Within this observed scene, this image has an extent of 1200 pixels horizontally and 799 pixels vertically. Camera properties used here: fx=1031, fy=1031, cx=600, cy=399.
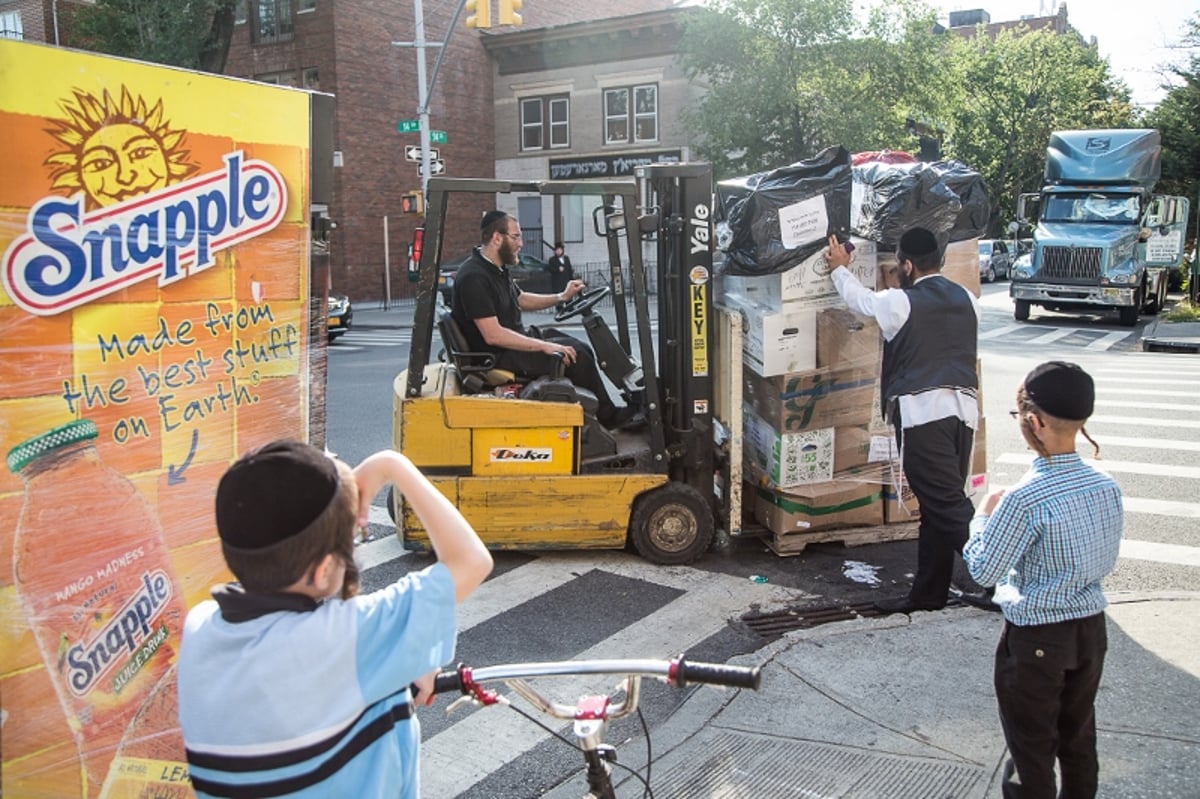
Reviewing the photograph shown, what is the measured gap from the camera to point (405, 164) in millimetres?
33594

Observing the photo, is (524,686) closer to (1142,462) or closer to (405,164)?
(1142,462)

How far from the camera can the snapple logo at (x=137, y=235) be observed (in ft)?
7.51

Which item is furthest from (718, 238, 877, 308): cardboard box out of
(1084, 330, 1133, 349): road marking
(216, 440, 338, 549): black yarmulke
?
(1084, 330, 1133, 349): road marking

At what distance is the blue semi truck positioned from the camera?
22.8 m

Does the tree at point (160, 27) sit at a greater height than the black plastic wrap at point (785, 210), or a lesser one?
greater

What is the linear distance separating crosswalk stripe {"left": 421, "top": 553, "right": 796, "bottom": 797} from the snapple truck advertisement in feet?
5.26

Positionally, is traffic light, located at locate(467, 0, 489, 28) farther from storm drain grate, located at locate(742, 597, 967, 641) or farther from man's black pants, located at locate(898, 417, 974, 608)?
storm drain grate, located at locate(742, 597, 967, 641)

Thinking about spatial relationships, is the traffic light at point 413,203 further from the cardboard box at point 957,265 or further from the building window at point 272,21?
the cardboard box at point 957,265

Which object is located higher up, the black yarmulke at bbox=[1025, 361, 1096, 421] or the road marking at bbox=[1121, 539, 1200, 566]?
the black yarmulke at bbox=[1025, 361, 1096, 421]

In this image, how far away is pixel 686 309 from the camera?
6.57m

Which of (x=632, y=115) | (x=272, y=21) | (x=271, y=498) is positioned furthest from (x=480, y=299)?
(x=632, y=115)

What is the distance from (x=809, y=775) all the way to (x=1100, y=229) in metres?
22.7

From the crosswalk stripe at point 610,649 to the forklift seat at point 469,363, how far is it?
1239mm

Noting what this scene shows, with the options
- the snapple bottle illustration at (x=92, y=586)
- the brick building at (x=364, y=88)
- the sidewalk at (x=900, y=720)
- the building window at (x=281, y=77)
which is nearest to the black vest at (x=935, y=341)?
the sidewalk at (x=900, y=720)
